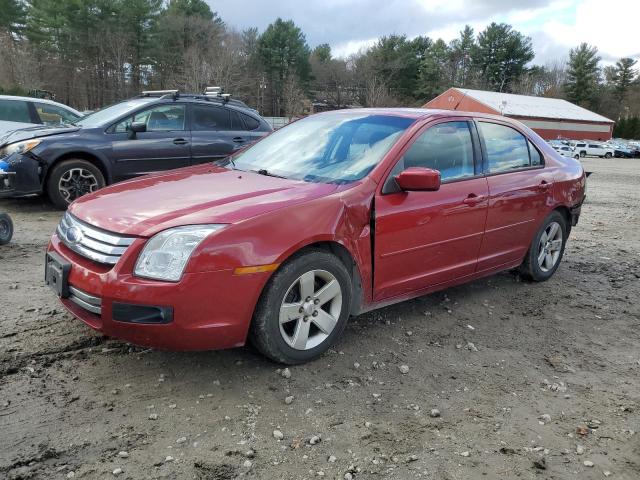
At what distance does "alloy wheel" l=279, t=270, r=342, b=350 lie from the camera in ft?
10.7

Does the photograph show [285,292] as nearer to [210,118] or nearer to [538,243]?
[538,243]

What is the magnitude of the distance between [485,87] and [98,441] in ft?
283

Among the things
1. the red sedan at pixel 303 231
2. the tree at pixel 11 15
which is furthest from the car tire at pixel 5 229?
the tree at pixel 11 15

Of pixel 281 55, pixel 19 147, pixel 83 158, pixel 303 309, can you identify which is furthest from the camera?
pixel 281 55

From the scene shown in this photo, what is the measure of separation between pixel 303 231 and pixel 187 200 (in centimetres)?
74

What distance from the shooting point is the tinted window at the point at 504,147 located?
15.0 ft

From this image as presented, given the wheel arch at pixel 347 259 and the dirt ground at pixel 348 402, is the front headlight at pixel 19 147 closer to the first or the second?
the dirt ground at pixel 348 402

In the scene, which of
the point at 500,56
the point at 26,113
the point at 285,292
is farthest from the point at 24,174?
the point at 500,56

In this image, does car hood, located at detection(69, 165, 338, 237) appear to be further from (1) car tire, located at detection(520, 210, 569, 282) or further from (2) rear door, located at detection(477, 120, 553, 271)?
(1) car tire, located at detection(520, 210, 569, 282)

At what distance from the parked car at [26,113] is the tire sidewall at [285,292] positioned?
8350 millimetres

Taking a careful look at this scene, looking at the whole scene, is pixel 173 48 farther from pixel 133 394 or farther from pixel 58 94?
pixel 133 394

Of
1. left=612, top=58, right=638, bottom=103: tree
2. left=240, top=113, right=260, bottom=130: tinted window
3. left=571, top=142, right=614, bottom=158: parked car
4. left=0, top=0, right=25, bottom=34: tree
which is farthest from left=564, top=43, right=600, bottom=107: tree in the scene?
left=240, top=113, right=260, bottom=130: tinted window

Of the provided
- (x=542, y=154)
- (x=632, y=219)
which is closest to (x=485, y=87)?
(x=632, y=219)

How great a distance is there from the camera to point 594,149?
4672 cm
